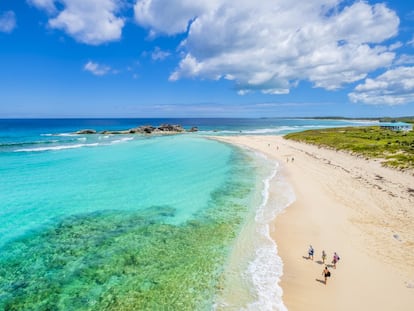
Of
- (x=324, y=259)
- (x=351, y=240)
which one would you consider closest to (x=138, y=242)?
(x=324, y=259)

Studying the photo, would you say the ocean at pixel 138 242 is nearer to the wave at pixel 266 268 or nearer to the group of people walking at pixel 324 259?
the wave at pixel 266 268

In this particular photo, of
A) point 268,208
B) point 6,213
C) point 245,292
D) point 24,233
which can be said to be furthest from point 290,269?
point 6,213

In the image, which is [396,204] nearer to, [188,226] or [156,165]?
[188,226]

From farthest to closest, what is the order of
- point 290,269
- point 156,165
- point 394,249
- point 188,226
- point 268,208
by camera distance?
point 156,165 → point 268,208 → point 188,226 → point 394,249 → point 290,269

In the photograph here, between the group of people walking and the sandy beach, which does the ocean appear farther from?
the group of people walking

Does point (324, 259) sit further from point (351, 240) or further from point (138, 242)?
point (138, 242)

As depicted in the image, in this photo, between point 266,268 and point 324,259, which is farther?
point 324,259
